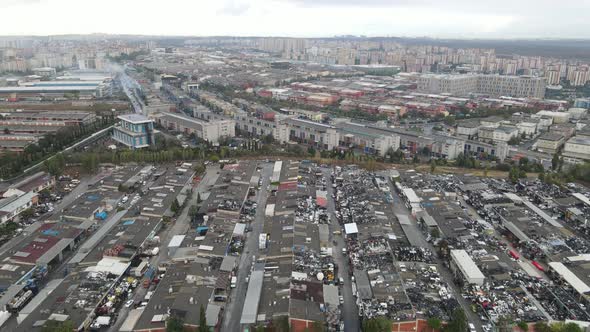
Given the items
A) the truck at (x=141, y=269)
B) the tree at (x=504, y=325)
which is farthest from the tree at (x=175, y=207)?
the tree at (x=504, y=325)

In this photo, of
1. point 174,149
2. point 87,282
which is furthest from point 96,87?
point 87,282

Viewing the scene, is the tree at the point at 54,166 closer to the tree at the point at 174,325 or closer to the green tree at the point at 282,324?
the tree at the point at 174,325

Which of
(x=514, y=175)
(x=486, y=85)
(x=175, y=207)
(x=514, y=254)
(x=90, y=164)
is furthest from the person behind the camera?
(x=486, y=85)

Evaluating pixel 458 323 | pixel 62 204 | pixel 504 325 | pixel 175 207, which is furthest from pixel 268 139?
pixel 504 325

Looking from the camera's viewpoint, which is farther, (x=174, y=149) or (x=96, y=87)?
(x=96, y=87)

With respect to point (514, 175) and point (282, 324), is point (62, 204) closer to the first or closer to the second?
point (282, 324)

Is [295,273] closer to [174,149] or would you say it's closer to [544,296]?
[544,296]

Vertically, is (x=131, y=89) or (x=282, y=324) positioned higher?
(x=131, y=89)
